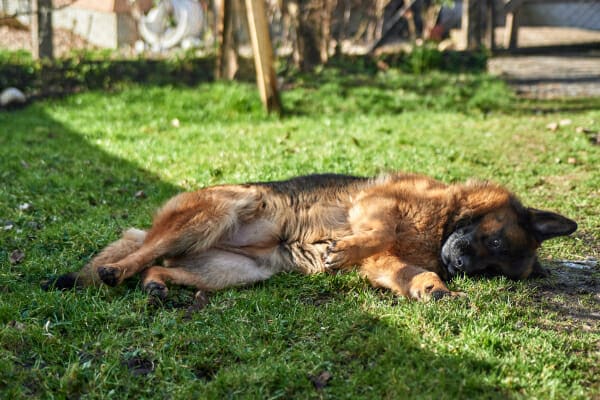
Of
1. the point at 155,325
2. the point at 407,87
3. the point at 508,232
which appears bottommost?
the point at 155,325

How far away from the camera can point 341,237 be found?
17.7 ft

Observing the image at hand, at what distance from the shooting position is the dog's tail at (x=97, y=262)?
485 centimetres

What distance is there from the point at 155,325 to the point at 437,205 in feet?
7.94

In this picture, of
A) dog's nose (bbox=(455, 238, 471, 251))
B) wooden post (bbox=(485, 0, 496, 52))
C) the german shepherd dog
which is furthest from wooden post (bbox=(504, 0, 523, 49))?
dog's nose (bbox=(455, 238, 471, 251))

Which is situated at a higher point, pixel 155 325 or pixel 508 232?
pixel 508 232

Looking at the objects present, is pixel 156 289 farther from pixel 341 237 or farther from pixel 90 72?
pixel 90 72

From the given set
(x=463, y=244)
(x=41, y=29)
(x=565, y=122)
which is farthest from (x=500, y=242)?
(x=41, y=29)

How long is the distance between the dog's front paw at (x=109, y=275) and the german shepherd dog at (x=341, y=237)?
0.01 meters

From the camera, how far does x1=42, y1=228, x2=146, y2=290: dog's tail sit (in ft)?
15.9

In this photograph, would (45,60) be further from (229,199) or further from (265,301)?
(265,301)

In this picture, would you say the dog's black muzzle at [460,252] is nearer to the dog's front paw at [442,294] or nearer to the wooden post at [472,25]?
the dog's front paw at [442,294]

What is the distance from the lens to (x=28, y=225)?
6.29 metres

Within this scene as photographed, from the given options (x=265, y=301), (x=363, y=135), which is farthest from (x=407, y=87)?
(x=265, y=301)

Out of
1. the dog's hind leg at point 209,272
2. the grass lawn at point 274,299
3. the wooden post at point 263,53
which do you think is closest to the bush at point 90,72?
the grass lawn at point 274,299
